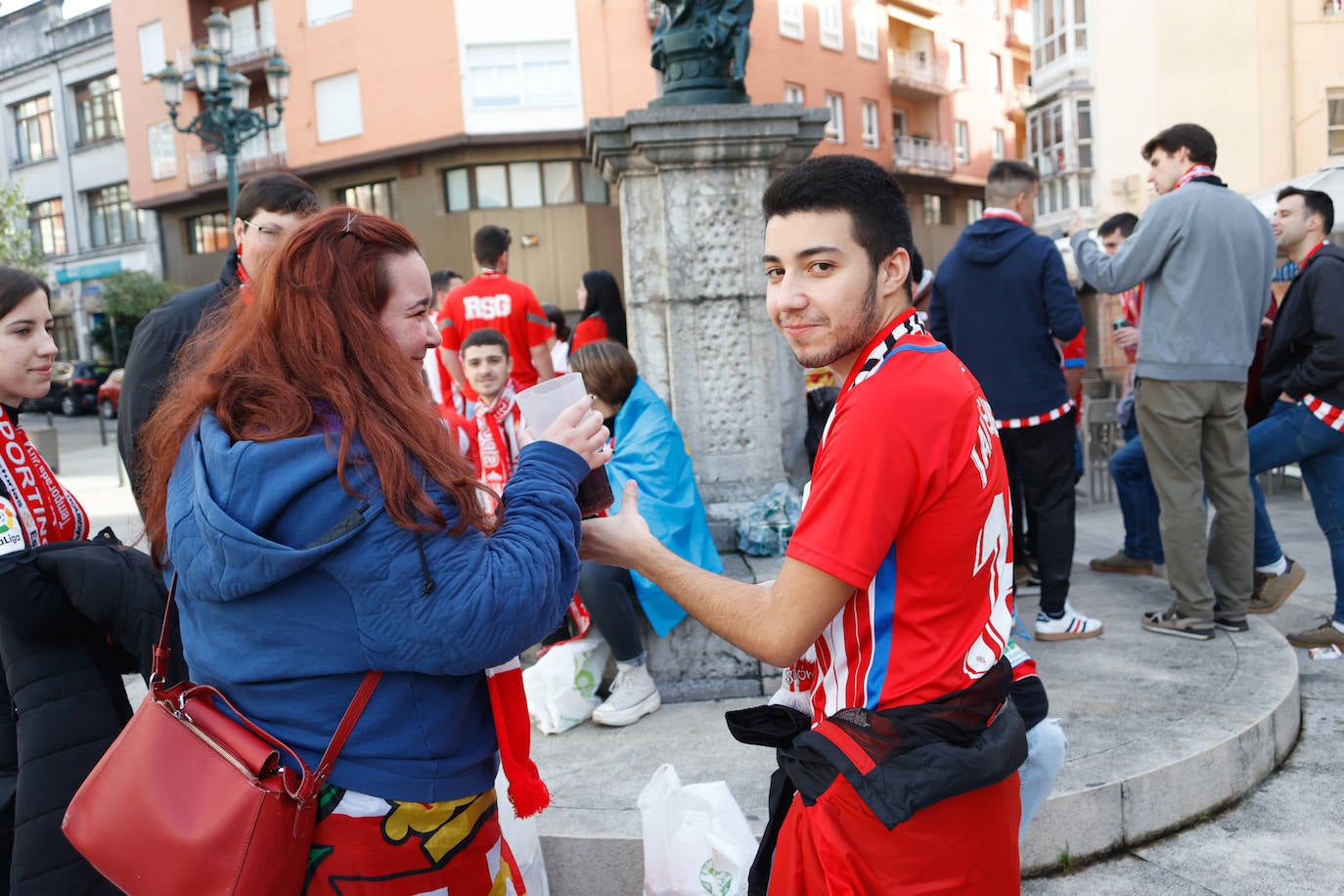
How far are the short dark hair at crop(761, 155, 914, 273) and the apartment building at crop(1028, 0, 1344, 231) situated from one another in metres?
24.9

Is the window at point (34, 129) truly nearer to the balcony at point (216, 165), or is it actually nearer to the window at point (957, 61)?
the balcony at point (216, 165)

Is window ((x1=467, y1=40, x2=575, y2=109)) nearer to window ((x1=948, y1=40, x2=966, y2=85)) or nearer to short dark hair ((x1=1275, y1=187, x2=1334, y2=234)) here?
window ((x1=948, y1=40, x2=966, y2=85))

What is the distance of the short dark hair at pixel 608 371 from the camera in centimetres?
413

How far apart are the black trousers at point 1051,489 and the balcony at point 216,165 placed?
28.8 m

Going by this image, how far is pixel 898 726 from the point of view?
61.4 inches

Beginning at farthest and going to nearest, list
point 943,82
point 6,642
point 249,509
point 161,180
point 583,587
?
point 943,82
point 161,180
point 583,587
point 6,642
point 249,509

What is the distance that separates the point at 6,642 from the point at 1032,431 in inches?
149

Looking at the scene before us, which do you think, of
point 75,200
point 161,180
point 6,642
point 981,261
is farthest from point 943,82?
point 6,642

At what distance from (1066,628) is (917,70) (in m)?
33.9

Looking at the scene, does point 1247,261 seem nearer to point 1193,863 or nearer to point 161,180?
point 1193,863

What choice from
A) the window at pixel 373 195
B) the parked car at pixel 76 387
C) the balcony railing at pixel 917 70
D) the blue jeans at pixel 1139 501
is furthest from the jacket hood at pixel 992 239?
the parked car at pixel 76 387

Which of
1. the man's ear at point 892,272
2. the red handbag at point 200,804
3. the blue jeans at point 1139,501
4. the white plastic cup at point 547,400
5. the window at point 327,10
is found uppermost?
the window at point 327,10

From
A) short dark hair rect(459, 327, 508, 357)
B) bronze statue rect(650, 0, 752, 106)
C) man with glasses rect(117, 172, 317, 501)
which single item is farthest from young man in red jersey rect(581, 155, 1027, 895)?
short dark hair rect(459, 327, 508, 357)

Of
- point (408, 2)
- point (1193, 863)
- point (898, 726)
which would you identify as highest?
point (408, 2)
